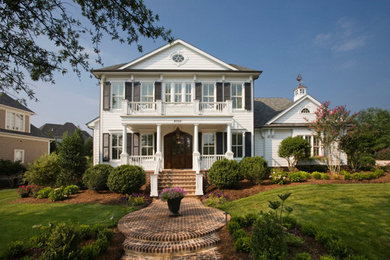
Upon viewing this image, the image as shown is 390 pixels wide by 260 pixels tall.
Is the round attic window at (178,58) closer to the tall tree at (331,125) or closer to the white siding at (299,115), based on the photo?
the white siding at (299,115)

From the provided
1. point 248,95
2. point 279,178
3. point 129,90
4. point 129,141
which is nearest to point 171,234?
point 279,178

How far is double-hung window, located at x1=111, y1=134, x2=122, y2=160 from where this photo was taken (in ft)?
43.0

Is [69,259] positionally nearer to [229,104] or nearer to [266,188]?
[266,188]

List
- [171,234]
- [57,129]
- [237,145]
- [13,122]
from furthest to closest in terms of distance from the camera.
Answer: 1. [57,129]
2. [13,122]
3. [237,145]
4. [171,234]

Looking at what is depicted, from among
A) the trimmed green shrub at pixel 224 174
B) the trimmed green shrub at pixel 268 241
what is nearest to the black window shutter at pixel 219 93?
the trimmed green shrub at pixel 224 174

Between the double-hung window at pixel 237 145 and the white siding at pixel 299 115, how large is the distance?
3.12m

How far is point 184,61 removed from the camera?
13.7 m

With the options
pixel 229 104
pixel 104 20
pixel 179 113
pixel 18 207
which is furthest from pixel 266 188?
pixel 18 207

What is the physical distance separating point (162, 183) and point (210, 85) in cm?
776

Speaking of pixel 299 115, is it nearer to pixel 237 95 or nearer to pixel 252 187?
pixel 237 95

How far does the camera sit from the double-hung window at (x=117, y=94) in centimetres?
1336

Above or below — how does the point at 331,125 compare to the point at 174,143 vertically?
above

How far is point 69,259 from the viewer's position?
352 centimetres

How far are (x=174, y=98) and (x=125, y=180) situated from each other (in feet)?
22.0
